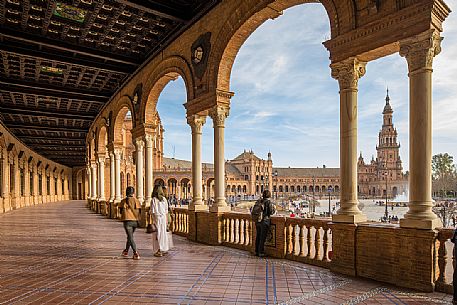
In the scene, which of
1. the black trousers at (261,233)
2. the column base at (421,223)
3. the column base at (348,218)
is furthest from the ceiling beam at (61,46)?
the column base at (421,223)

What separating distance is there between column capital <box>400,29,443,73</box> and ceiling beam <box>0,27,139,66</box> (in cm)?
1065

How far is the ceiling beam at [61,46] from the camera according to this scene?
36.4 feet

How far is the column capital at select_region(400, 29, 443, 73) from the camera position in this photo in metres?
5.34

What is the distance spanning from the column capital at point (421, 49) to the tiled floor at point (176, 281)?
3417 mm

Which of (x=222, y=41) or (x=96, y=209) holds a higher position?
(x=222, y=41)

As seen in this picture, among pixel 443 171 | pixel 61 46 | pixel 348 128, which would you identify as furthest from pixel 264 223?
pixel 443 171

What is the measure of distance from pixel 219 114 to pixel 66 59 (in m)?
7.26

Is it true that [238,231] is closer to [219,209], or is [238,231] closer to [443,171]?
[219,209]

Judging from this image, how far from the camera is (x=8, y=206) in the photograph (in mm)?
23922

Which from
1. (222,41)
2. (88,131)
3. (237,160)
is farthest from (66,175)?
(237,160)

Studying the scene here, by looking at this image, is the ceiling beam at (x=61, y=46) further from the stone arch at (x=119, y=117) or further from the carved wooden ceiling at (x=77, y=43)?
the stone arch at (x=119, y=117)

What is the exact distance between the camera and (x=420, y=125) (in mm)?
5496

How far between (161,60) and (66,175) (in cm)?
4945

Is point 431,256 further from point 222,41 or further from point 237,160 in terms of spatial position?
point 237,160
